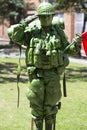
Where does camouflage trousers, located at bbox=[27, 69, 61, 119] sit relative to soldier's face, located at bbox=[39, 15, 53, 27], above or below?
below

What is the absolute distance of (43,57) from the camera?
5.63 m

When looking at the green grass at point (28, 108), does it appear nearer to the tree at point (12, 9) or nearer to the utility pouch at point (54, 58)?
the utility pouch at point (54, 58)

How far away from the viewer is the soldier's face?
556 centimetres

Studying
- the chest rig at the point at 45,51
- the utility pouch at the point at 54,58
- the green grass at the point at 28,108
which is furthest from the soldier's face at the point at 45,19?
the green grass at the point at 28,108

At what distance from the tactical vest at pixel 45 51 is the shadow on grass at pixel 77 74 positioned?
367 inches

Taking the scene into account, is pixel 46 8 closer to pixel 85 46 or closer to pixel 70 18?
pixel 85 46

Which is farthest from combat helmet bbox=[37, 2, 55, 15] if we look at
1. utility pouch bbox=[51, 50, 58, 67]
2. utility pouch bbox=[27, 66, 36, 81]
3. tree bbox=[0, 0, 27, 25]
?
tree bbox=[0, 0, 27, 25]

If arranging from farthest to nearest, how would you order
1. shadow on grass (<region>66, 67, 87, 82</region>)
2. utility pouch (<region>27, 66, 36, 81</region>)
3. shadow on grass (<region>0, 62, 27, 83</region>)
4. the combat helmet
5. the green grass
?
shadow on grass (<region>66, 67, 87, 82</region>) → shadow on grass (<region>0, 62, 27, 83</region>) → the green grass → utility pouch (<region>27, 66, 36, 81</region>) → the combat helmet

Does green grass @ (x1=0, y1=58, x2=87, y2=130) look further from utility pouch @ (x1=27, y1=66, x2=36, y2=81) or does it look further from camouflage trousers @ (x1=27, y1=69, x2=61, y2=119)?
utility pouch @ (x1=27, y1=66, x2=36, y2=81)

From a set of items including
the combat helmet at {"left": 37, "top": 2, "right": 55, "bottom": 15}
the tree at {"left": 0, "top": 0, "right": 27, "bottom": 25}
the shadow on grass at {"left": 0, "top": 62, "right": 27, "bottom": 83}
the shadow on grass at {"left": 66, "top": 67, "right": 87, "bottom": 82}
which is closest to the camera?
the combat helmet at {"left": 37, "top": 2, "right": 55, "bottom": 15}

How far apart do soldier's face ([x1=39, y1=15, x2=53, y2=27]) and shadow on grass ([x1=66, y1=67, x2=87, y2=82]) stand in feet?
30.8

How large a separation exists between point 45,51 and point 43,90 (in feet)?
1.82

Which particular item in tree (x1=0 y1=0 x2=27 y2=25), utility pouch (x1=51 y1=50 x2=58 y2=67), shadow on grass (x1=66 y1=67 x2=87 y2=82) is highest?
utility pouch (x1=51 y1=50 x2=58 y2=67)

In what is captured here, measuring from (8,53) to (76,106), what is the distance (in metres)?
16.2
